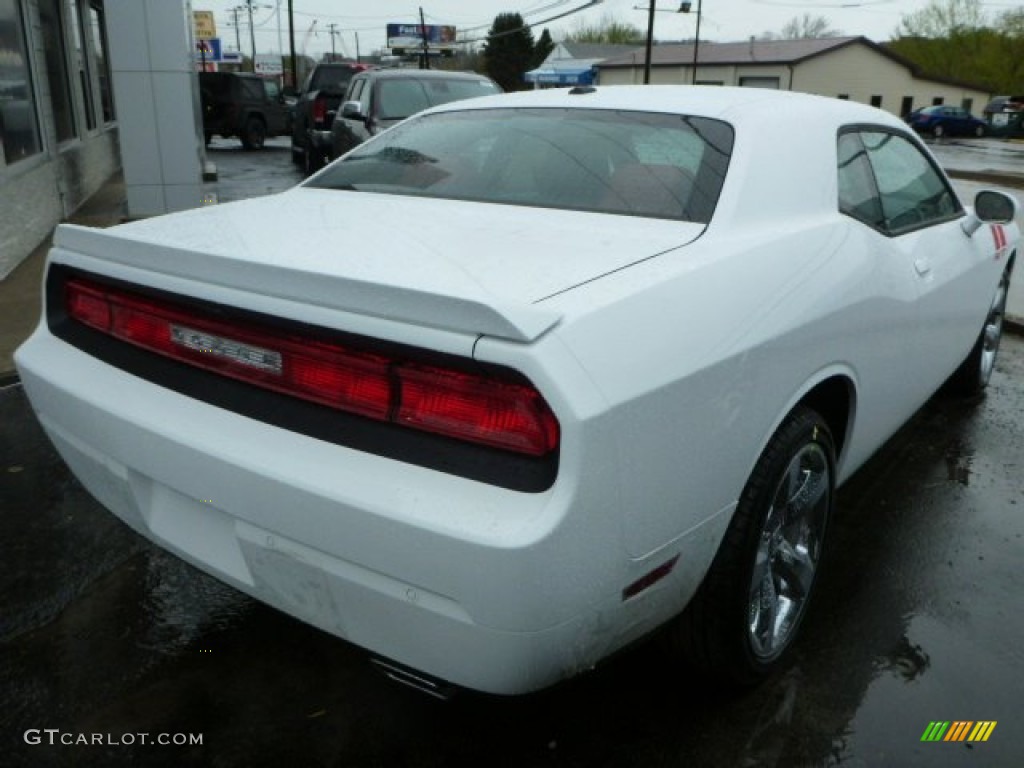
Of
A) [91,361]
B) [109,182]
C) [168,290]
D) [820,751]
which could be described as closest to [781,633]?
[820,751]

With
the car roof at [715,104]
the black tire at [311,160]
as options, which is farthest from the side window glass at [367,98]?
the car roof at [715,104]

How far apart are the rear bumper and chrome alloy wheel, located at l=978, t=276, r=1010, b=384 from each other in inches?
139

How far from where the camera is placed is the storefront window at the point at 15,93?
7777 mm

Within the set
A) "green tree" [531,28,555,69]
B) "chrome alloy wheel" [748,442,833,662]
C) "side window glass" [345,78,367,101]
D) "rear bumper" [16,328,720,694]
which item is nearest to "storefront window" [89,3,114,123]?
"side window glass" [345,78,367,101]

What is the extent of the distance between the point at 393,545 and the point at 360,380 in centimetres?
34

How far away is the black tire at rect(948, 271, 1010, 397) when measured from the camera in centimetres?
457

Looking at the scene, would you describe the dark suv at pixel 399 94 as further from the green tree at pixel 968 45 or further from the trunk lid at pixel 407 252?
the green tree at pixel 968 45

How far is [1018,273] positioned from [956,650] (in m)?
6.58

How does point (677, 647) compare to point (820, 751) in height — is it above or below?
above

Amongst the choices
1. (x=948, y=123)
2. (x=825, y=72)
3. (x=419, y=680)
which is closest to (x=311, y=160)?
(x=419, y=680)

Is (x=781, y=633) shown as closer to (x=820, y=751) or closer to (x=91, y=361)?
(x=820, y=751)

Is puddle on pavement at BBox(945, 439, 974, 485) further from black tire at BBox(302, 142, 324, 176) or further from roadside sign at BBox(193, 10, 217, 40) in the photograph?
roadside sign at BBox(193, 10, 217, 40)

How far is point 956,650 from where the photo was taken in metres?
2.57

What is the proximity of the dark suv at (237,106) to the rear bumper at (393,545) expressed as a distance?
22049mm
